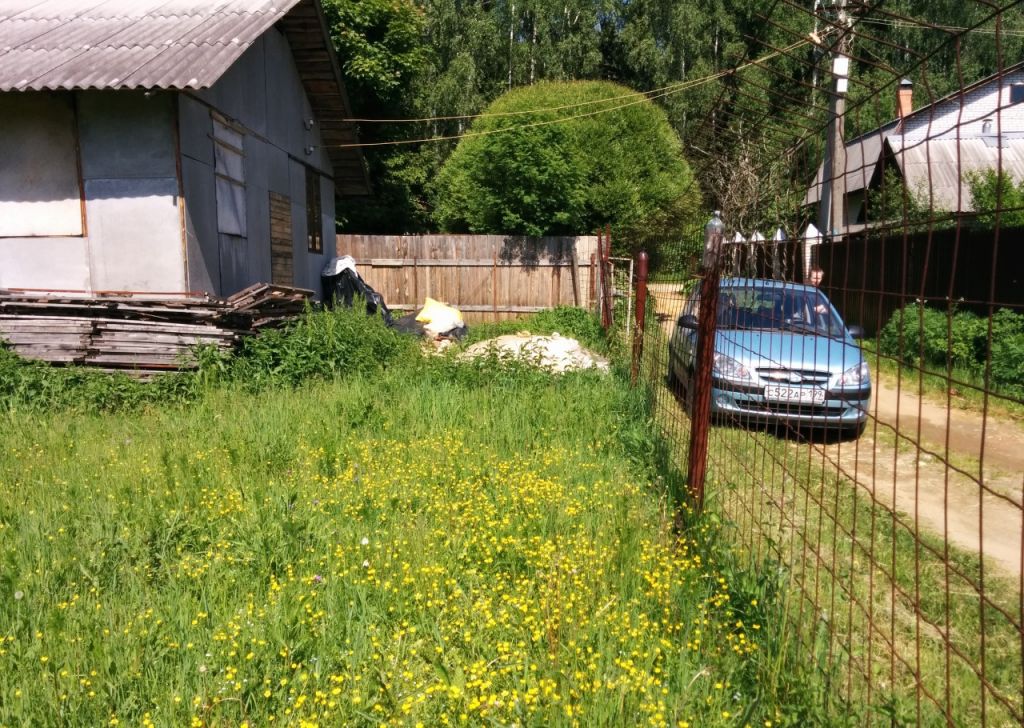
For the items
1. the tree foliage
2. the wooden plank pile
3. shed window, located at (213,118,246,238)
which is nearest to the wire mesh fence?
the wooden plank pile

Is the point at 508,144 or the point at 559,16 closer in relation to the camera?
the point at 508,144

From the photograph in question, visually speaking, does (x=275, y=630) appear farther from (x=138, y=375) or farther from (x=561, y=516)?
(x=138, y=375)

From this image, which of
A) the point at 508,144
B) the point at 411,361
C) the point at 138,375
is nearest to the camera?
the point at 138,375

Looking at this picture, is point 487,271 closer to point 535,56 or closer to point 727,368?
point 727,368

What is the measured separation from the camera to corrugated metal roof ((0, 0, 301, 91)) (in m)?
7.86

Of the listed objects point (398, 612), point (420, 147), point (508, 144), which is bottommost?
point (398, 612)

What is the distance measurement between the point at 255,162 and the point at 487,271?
631cm

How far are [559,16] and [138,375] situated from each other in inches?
1330

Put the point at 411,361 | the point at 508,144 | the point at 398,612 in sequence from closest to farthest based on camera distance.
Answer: the point at 398,612 < the point at 411,361 < the point at 508,144

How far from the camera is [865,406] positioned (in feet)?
19.7

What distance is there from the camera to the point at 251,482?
470 centimetres

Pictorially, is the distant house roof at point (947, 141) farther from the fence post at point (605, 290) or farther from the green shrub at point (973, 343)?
Answer: the fence post at point (605, 290)

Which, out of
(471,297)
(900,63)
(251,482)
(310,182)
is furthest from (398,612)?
(900,63)

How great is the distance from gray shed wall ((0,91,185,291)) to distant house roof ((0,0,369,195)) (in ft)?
1.56
